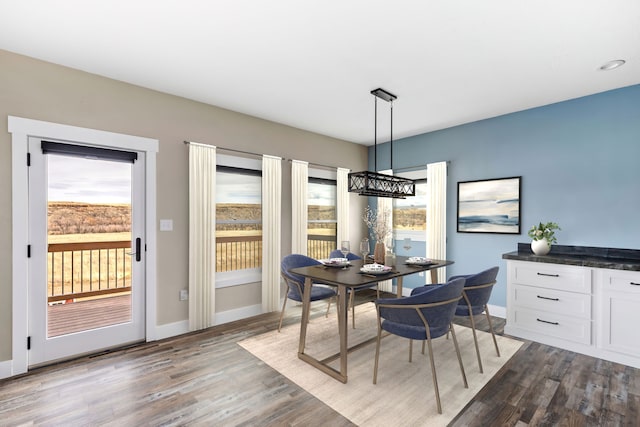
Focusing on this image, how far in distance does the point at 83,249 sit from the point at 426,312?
10.6ft

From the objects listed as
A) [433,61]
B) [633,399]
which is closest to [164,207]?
[433,61]

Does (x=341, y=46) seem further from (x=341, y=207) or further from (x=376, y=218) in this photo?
(x=376, y=218)

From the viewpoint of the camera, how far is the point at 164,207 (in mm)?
3412

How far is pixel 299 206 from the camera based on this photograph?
461 cm

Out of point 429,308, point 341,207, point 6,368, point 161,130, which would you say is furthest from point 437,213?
point 6,368

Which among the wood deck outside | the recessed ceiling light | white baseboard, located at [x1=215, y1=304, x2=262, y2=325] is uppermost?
the recessed ceiling light

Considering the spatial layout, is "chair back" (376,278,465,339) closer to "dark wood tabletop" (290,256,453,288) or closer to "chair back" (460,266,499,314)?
"dark wood tabletop" (290,256,453,288)

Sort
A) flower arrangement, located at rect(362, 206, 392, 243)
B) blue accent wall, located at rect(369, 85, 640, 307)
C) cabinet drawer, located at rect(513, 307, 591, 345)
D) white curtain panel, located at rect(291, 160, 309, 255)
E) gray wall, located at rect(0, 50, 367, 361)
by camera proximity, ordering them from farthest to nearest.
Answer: flower arrangement, located at rect(362, 206, 392, 243)
white curtain panel, located at rect(291, 160, 309, 255)
blue accent wall, located at rect(369, 85, 640, 307)
cabinet drawer, located at rect(513, 307, 591, 345)
gray wall, located at rect(0, 50, 367, 361)

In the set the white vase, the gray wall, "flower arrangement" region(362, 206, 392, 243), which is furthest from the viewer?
"flower arrangement" region(362, 206, 392, 243)

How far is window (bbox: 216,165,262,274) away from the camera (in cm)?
399

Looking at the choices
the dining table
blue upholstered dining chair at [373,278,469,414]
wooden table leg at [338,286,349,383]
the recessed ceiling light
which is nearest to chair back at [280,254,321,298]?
the dining table

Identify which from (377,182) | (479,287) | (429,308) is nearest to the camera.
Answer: (429,308)

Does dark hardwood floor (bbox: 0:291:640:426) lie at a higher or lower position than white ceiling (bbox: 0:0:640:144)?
lower

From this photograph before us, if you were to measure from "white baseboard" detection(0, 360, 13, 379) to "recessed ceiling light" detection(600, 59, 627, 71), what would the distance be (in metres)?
5.82
